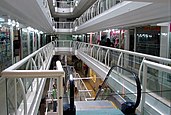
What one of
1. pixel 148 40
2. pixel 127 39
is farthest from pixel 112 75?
pixel 127 39

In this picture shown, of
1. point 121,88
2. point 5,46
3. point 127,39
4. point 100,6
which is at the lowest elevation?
point 121,88

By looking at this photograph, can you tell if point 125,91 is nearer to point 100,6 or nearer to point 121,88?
point 121,88

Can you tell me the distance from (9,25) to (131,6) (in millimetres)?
3443

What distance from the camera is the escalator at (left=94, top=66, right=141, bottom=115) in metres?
3.31

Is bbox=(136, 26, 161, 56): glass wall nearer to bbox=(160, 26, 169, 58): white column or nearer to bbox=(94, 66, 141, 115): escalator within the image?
bbox=(160, 26, 169, 58): white column

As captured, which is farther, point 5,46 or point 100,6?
point 100,6

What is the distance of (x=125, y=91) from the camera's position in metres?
4.26

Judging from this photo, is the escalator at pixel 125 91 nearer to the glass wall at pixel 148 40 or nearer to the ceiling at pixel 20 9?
the glass wall at pixel 148 40

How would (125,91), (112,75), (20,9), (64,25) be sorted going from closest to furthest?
(125,91)
(20,9)
(112,75)
(64,25)

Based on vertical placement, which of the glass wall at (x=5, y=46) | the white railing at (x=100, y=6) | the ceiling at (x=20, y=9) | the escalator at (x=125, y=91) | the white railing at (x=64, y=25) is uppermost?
A: the white railing at (x=64, y=25)

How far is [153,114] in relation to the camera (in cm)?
294

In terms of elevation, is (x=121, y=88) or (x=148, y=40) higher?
(x=148, y=40)

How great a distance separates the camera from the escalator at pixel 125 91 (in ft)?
10.9

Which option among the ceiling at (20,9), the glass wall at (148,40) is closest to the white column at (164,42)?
the glass wall at (148,40)
